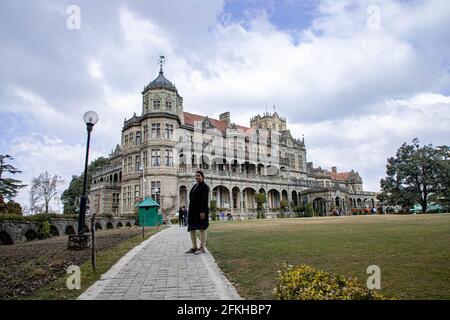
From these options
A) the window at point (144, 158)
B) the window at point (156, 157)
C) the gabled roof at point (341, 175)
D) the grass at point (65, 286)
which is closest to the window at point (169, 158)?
the window at point (156, 157)

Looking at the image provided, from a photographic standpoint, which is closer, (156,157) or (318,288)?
(318,288)

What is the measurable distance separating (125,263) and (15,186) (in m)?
47.6

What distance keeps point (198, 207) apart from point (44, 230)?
13.1 m

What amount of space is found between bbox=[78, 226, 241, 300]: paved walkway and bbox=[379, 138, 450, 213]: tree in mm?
50330

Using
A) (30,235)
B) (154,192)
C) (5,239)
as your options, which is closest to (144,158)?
(154,192)

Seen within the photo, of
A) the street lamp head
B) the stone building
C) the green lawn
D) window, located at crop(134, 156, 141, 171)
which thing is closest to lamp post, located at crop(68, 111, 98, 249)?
the street lamp head

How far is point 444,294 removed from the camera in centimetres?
380

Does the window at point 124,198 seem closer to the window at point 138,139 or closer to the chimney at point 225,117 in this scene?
the window at point 138,139

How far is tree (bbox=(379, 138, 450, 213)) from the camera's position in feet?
153

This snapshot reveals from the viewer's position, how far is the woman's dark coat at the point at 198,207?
8.48m

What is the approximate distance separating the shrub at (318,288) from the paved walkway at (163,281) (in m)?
0.97

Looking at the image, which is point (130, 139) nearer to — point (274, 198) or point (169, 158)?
point (169, 158)

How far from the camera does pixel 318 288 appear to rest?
10.9 ft
